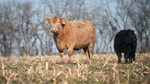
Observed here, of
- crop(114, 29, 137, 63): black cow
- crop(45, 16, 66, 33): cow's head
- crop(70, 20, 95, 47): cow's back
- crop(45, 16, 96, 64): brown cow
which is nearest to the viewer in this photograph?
crop(45, 16, 66, 33): cow's head

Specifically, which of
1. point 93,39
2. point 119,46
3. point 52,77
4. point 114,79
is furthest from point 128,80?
point 93,39

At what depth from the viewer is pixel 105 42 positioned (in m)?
80.8

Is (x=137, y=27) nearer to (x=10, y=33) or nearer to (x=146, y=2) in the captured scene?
(x=146, y=2)

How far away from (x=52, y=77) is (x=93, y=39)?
13.3 m

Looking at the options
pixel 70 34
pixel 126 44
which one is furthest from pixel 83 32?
pixel 126 44

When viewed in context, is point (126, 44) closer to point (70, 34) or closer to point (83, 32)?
point (83, 32)

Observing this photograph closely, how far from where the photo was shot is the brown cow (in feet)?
57.8

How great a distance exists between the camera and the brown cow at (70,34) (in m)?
17.6

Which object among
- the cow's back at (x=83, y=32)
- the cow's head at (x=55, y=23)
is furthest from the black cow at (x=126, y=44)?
the cow's head at (x=55, y=23)

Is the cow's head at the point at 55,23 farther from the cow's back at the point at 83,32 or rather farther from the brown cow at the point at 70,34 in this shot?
the cow's back at the point at 83,32

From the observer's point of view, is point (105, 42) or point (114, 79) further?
point (105, 42)

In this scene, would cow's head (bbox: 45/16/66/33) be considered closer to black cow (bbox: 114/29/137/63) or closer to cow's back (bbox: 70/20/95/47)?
cow's back (bbox: 70/20/95/47)

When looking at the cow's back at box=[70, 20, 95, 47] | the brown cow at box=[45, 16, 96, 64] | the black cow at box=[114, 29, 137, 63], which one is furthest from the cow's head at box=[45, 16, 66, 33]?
the black cow at box=[114, 29, 137, 63]

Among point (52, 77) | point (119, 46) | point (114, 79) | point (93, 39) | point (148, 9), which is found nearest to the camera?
point (114, 79)
